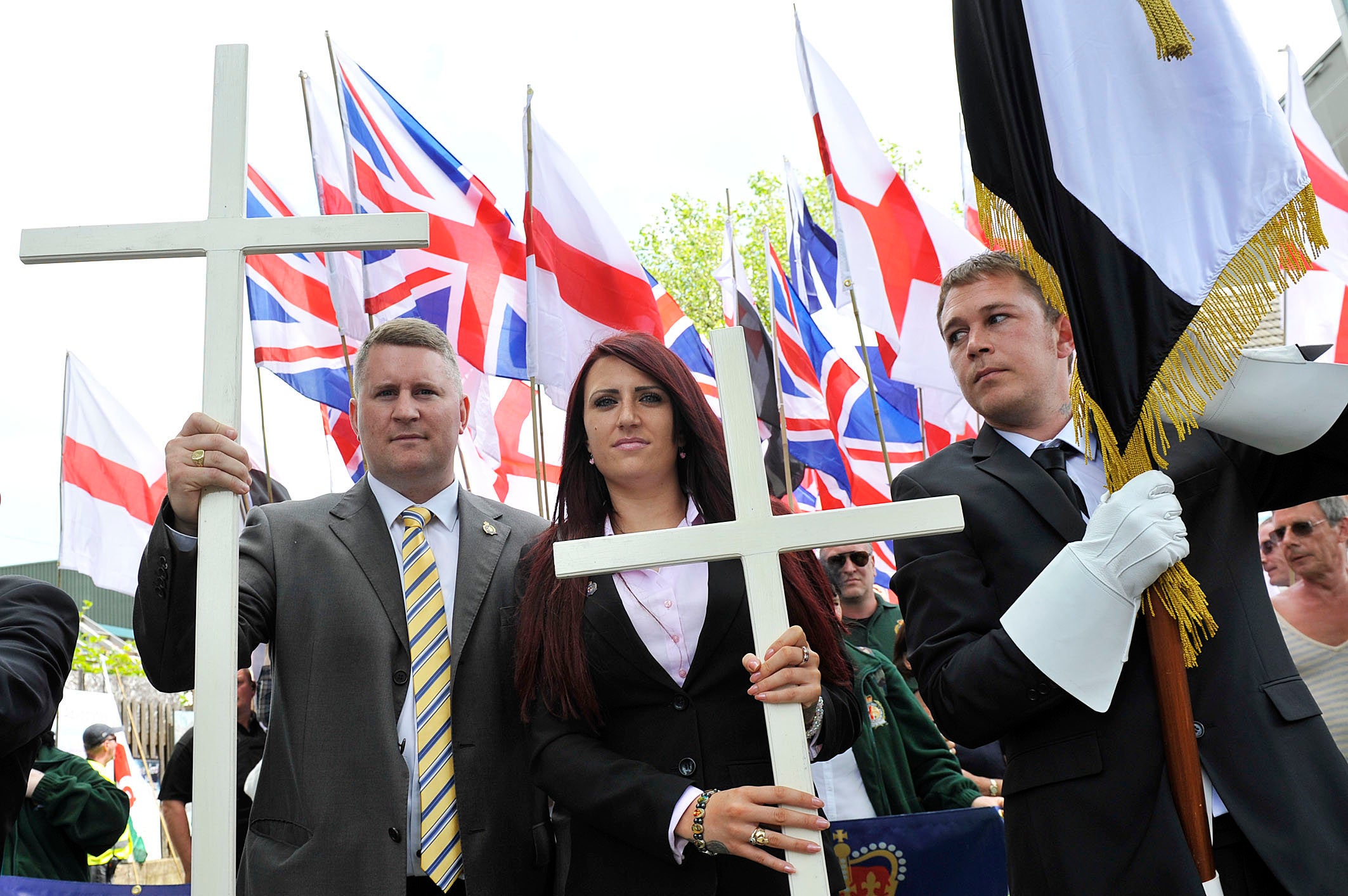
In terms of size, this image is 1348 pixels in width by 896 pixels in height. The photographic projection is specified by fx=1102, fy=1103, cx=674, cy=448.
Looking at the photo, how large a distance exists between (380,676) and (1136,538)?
6.21ft

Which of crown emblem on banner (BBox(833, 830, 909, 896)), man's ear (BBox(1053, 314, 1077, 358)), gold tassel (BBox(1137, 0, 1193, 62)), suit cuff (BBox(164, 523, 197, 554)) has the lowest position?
crown emblem on banner (BBox(833, 830, 909, 896))

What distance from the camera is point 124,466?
9.53m

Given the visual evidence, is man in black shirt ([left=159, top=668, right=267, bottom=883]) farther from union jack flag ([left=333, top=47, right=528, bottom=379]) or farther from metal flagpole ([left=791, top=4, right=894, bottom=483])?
metal flagpole ([left=791, top=4, right=894, bottom=483])

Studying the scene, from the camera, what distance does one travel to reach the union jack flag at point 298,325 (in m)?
7.88

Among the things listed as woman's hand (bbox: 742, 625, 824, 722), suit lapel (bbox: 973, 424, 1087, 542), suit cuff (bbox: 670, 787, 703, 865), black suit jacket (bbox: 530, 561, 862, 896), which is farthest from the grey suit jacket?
suit lapel (bbox: 973, 424, 1087, 542)

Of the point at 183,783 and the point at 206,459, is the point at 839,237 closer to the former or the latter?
the point at 183,783

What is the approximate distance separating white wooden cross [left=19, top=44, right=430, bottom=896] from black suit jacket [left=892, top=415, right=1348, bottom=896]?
1.49 metres

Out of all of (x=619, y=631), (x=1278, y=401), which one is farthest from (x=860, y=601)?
(x=1278, y=401)

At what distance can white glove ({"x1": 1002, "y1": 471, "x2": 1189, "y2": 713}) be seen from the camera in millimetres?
2211

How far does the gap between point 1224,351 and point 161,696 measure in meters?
20.3

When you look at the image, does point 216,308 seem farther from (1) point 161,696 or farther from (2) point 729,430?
(1) point 161,696

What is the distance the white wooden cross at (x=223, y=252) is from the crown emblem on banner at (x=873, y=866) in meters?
2.01

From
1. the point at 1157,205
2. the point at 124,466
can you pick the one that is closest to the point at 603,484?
the point at 1157,205

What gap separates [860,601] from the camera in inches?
225
